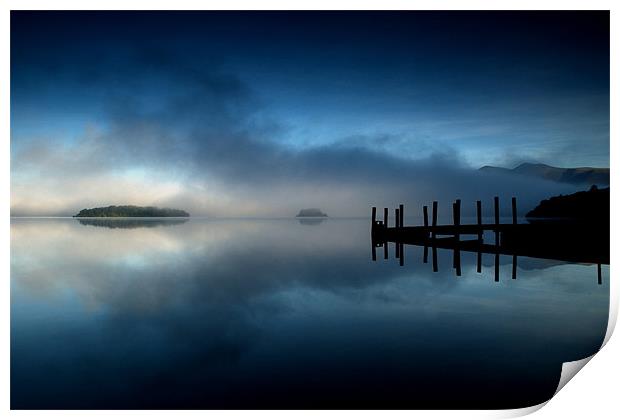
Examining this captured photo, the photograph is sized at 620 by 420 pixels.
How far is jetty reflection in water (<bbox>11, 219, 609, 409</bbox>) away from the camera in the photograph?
302 cm

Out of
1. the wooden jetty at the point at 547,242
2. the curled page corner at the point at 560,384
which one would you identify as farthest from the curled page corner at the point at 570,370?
the wooden jetty at the point at 547,242

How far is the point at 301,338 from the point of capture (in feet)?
13.8

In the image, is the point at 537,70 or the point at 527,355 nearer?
the point at 527,355

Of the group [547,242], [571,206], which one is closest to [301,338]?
[547,242]

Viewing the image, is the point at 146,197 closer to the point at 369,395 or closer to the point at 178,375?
the point at 178,375

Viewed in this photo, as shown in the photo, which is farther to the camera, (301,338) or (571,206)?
(571,206)

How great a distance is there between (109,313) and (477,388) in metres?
4.16

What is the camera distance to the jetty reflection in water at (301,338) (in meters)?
3.02

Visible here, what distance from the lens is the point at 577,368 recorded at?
10.2ft

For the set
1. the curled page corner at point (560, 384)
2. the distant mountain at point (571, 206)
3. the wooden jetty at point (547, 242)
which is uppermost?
the distant mountain at point (571, 206)
